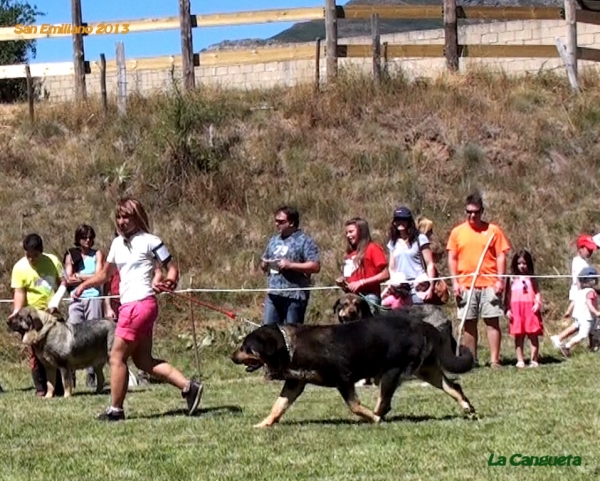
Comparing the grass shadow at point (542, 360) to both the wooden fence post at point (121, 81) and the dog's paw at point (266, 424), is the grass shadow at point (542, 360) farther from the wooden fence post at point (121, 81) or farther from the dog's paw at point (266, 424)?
the wooden fence post at point (121, 81)

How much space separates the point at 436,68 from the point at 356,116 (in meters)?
2.23

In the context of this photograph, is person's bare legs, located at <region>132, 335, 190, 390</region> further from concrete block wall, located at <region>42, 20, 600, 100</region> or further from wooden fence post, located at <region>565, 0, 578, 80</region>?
wooden fence post, located at <region>565, 0, 578, 80</region>

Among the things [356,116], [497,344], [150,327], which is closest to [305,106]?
[356,116]

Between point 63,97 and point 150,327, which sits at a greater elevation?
point 63,97

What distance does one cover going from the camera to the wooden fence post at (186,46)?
67.6ft

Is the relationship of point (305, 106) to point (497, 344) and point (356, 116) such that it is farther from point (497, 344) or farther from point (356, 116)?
point (497, 344)

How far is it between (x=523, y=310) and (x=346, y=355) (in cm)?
508

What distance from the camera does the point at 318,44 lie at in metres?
20.5

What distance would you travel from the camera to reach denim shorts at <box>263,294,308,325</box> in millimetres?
11266

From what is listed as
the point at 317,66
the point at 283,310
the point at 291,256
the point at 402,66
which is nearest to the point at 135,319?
the point at 291,256

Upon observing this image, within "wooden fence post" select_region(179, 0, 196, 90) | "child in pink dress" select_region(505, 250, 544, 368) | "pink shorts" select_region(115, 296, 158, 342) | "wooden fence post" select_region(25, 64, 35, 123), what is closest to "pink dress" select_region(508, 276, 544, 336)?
"child in pink dress" select_region(505, 250, 544, 368)

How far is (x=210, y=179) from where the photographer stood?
1888 centimetres

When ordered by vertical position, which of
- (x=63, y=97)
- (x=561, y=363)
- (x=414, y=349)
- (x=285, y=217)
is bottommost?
(x=561, y=363)

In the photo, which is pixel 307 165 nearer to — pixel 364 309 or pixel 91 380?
pixel 91 380
